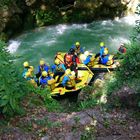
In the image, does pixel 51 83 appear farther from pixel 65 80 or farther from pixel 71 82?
pixel 71 82

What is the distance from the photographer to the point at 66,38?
18.8 meters

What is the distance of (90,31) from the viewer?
19312 mm

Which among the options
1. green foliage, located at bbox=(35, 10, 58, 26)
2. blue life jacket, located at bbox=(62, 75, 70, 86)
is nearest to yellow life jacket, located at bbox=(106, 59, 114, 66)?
blue life jacket, located at bbox=(62, 75, 70, 86)

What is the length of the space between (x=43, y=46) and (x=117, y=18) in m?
4.90

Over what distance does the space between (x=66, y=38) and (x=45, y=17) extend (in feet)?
5.89

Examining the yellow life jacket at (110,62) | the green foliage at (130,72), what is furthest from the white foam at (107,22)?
the green foliage at (130,72)

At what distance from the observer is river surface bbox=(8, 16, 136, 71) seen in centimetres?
1745

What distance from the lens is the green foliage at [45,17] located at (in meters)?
19.4

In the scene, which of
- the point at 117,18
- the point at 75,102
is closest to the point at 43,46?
the point at 117,18

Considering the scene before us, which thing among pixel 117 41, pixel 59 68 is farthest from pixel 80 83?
pixel 117 41

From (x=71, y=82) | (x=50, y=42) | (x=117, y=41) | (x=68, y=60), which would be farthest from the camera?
(x=50, y=42)

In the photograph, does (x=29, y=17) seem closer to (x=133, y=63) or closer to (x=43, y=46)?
(x=43, y=46)

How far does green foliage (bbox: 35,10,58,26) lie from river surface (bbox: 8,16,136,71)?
321mm

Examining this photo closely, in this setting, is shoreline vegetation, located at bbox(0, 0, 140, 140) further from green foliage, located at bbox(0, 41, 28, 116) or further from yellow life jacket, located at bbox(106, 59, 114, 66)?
yellow life jacket, located at bbox(106, 59, 114, 66)
